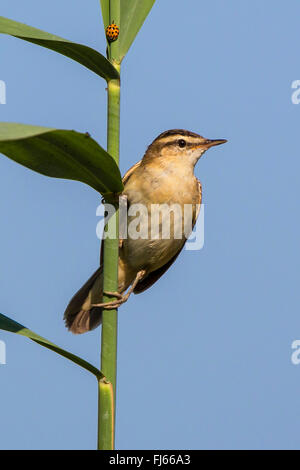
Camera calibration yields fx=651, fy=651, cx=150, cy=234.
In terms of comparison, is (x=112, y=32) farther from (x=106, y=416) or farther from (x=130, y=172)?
(x=130, y=172)

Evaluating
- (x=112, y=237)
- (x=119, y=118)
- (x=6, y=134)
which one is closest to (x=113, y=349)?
(x=112, y=237)

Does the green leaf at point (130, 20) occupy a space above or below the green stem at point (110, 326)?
above

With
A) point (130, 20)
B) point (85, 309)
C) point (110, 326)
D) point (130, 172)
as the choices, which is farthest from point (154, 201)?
point (110, 326)

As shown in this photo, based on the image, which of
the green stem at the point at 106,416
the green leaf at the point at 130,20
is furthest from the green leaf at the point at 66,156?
the green stem at the point at 106,416

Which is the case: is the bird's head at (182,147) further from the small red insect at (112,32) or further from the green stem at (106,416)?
the green stem at (106,416)

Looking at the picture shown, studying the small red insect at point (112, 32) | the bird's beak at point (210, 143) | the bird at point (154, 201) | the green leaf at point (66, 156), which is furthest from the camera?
the bird's beak at point (210, 143)

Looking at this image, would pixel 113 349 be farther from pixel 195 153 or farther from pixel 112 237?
pixel 195 153

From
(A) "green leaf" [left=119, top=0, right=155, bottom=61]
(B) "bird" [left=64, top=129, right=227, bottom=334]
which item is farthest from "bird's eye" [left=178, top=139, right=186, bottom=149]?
(A) "green leaf" [left=119, top=0, right=155, bottom=61]
